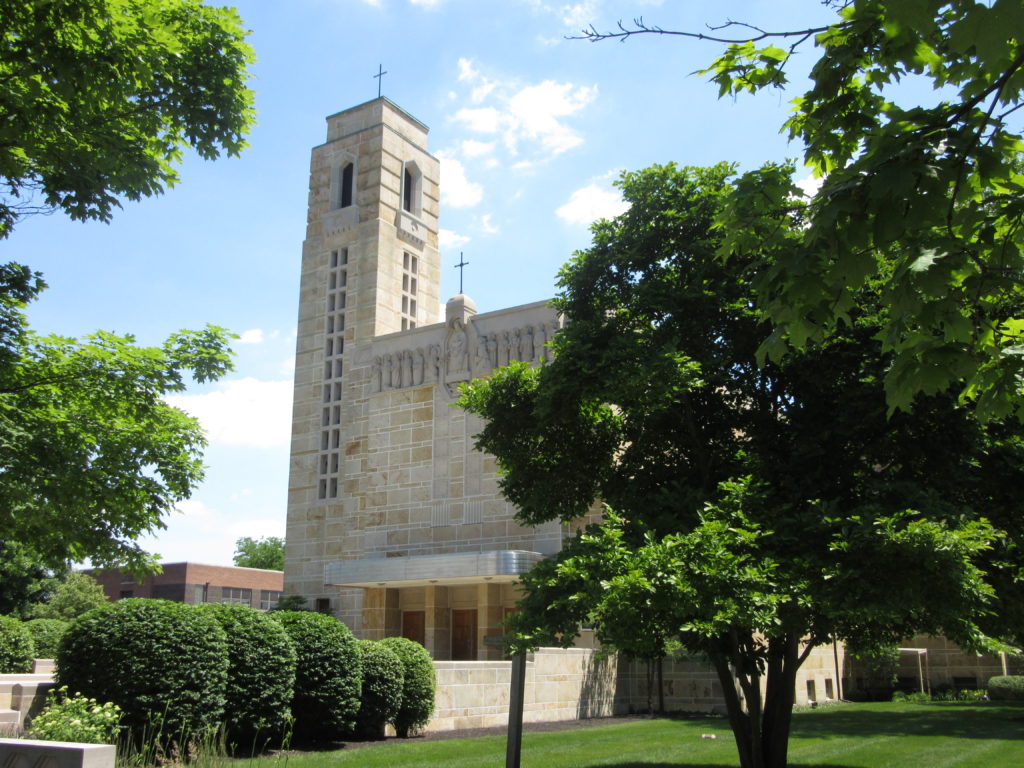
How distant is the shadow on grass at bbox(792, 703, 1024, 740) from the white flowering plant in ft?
52.4

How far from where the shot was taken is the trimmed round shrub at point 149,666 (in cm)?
1359

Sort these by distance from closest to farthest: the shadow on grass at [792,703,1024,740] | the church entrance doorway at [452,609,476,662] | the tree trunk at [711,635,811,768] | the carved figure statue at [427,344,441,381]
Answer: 1. the tree trunk at [711,635,811,768]
2. the shadow on grass at [792,703,1024,740]
3. the church entrance doorway at [452,609,476,662]
4. the carved figure statue at [427,344,441,381]

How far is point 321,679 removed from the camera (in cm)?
1695

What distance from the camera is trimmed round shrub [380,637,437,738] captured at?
19.2 metres

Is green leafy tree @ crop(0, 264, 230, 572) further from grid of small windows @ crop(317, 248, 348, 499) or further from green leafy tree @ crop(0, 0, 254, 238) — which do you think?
grid of small windows @ crop(317, 248, 348, 499)

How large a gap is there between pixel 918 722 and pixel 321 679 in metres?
17.6

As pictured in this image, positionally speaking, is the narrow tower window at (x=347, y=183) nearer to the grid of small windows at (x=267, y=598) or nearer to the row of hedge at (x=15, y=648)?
the row of hedge at (x=15, y=648)

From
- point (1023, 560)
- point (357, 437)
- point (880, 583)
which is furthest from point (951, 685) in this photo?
point (880, 583)

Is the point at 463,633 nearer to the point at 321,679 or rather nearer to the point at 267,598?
the point at 321,679

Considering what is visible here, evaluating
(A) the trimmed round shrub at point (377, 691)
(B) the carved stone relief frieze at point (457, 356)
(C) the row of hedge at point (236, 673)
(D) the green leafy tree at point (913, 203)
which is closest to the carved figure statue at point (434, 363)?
(B) the carved stone relief frieze at point (457, 356)

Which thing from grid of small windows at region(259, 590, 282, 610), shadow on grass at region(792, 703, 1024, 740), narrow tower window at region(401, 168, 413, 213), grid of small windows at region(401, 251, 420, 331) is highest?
narrow tower window at region(401, 168, 413, 213)

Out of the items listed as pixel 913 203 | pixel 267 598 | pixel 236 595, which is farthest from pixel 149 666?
pixel 267 598

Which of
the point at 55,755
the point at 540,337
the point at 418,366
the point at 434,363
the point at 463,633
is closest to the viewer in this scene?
the point at 55,755

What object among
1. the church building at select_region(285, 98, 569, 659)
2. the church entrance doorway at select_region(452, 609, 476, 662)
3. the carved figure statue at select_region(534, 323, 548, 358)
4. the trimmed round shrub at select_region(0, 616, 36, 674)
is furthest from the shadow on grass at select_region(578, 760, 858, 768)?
the carved figure statue at select_region(534, 323, 548, 358)
